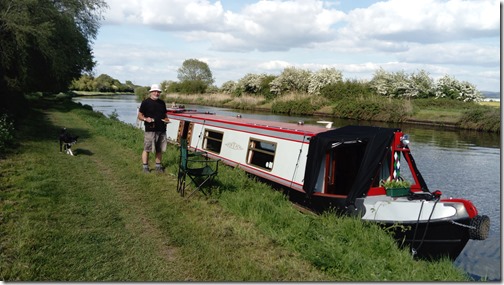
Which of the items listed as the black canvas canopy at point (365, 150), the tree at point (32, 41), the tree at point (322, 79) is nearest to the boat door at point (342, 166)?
the black canvas canopy at point (365, 150)

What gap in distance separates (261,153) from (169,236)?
5322mm

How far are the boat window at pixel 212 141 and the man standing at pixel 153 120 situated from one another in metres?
3.91

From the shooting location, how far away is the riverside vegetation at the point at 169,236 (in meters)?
4.12

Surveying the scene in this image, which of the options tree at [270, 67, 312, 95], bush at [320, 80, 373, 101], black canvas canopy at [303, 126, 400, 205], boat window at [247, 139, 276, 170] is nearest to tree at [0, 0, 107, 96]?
boat window at [247, 139, 276, 170]

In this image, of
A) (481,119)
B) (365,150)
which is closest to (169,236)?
(365,150)

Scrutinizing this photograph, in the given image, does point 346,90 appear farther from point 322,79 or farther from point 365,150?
point 365,150

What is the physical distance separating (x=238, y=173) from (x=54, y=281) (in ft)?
17.2

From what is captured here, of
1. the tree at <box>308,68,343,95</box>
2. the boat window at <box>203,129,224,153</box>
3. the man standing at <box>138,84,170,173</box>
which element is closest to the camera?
the man standing at <box>138,84,170,173</box>

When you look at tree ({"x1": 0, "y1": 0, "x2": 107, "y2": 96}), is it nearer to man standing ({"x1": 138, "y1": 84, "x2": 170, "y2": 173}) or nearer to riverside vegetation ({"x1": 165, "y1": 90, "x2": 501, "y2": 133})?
man standing ({"x1": 138, "y1": 84, "x2": 170, "y2": 173})

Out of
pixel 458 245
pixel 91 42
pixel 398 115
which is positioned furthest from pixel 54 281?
pixel 398 115

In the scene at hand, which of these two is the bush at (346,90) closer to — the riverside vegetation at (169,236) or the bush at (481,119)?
the bush at (481,119)

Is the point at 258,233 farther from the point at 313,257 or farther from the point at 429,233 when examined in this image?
the point at 429,233

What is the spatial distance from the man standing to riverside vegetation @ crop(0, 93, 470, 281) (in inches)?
21.6

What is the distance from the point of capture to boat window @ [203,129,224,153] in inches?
474
